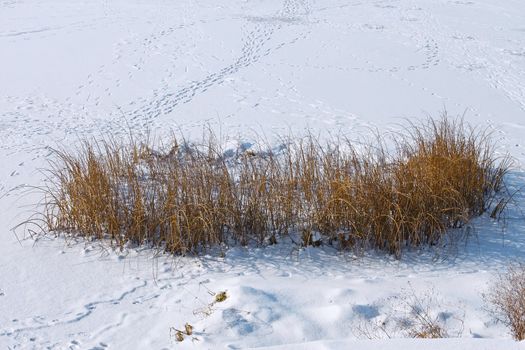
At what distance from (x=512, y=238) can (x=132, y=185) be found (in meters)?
2.76

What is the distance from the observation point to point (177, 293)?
4094 mm

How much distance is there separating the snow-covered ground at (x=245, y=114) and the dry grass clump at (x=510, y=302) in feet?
0.25

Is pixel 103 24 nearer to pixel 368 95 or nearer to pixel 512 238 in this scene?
pixel 368 95

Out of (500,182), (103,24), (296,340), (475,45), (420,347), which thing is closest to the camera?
(420,347)

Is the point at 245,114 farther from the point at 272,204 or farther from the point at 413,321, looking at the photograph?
the point at 413,321

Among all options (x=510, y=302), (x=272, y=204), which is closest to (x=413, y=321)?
(x=510, y=302)

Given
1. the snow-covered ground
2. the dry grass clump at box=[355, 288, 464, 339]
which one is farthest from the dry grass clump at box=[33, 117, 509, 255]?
the dry grass clump at box=[355, 288, 464, 339]

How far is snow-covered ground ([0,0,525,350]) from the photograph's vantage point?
144 inches

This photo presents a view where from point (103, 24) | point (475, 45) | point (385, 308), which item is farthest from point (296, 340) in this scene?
point (103, 24)

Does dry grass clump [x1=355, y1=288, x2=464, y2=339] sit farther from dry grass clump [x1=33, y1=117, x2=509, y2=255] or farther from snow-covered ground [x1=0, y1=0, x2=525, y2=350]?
dry grass clump [x1=33, y1=117, x2=509, y2=255]

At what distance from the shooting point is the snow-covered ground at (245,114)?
3654 millimetres

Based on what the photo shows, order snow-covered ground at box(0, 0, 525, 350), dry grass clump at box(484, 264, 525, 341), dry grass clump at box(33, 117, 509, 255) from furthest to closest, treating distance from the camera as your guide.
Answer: dry grass clump at box(33, 117, 509, 255) → snow-covered ground at box(0, 0, 525, 350) → dry grass clump at box(484, 264, 525, 341)

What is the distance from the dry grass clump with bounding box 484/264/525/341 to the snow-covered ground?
0.08 m

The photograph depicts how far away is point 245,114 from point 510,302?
4921 millimetres
